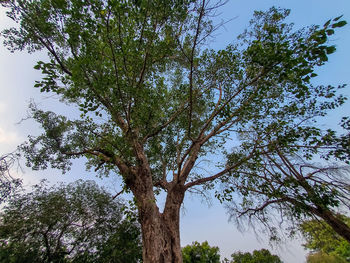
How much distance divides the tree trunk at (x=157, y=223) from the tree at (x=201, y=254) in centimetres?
704

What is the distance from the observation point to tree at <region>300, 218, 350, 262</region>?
5113mm

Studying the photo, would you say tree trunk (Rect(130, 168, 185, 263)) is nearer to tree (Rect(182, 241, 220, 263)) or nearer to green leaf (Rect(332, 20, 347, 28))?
green leaf (Rect(332, 20, 347, 28))

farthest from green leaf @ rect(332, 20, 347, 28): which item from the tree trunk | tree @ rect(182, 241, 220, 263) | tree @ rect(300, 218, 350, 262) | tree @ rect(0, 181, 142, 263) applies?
tree @ rect(182, 241, 220, 263)

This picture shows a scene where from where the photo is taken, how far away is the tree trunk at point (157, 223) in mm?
3262

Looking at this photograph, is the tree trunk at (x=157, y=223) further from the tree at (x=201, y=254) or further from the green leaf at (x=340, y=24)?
the tree at (x=201, y=254)

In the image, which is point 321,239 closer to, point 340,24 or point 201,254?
point 201,254

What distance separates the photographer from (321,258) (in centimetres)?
889

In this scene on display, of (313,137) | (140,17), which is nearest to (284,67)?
(313,137)

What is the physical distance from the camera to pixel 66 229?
634cm

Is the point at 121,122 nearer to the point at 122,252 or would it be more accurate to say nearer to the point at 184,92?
the point at 184,92

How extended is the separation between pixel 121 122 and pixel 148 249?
320 cm

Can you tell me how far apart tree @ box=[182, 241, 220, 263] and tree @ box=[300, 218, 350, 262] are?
458 cm

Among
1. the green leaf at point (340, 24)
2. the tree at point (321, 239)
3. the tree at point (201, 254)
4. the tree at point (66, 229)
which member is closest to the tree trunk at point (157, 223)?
the tree at point (66, 229)

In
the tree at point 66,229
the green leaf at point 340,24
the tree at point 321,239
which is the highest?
the tree at point 66,229
